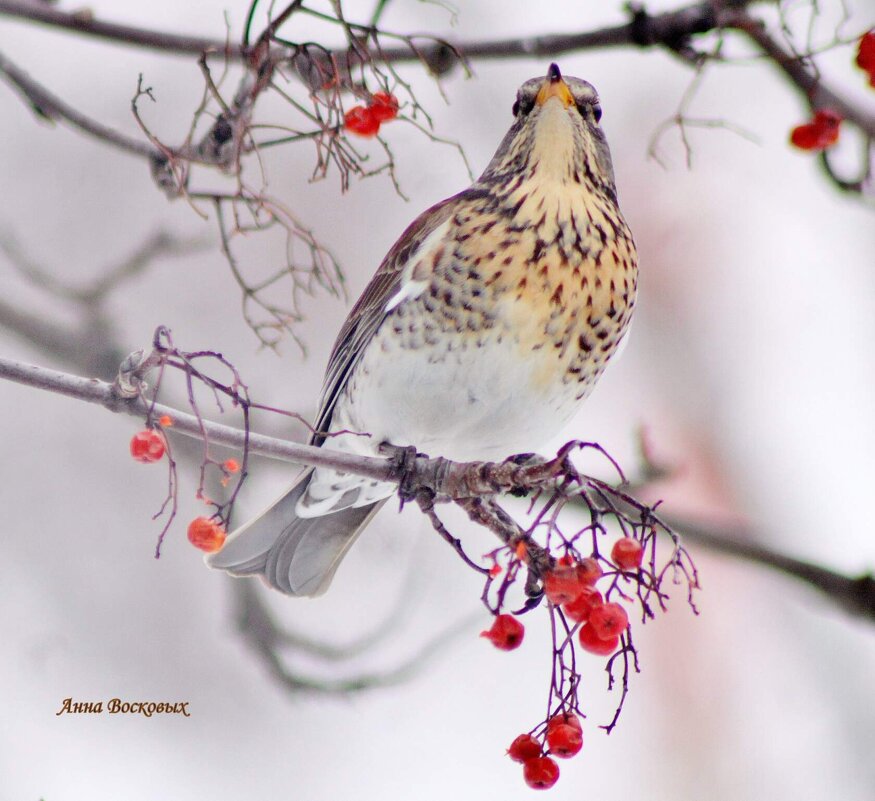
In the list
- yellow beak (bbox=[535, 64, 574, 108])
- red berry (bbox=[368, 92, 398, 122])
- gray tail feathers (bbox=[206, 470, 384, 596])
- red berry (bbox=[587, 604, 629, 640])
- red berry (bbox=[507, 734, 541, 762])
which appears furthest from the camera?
gray tail feathers (bbox=[206, 470, 384, 596])

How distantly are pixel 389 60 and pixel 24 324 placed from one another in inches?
50.5

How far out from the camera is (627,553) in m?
1.31

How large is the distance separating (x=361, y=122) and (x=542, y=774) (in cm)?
101

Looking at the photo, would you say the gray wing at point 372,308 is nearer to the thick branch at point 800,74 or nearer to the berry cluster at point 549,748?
the thick branch at point 800,74

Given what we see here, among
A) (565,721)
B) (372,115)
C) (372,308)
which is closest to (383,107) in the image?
(372,115)

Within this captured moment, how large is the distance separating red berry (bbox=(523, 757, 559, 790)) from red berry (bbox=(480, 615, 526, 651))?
0.15m

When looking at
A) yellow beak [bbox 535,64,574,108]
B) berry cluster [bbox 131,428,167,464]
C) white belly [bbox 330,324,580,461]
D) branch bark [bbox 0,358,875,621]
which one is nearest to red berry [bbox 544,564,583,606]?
branch bark [bbox 0,358,875,621]

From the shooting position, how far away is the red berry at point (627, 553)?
130 cm

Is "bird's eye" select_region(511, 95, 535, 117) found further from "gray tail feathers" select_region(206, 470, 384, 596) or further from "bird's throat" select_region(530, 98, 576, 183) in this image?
"gray tail feathers" select_region(206, 470, 384, 596)

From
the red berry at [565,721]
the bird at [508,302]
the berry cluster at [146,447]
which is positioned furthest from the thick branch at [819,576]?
the berry cluster at [146,447]

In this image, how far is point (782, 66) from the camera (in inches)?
73.2

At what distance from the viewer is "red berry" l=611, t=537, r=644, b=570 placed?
1302 millimetres

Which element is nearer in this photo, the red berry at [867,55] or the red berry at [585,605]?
the red berry at [585,605]

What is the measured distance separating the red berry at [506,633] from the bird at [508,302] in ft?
2.09
